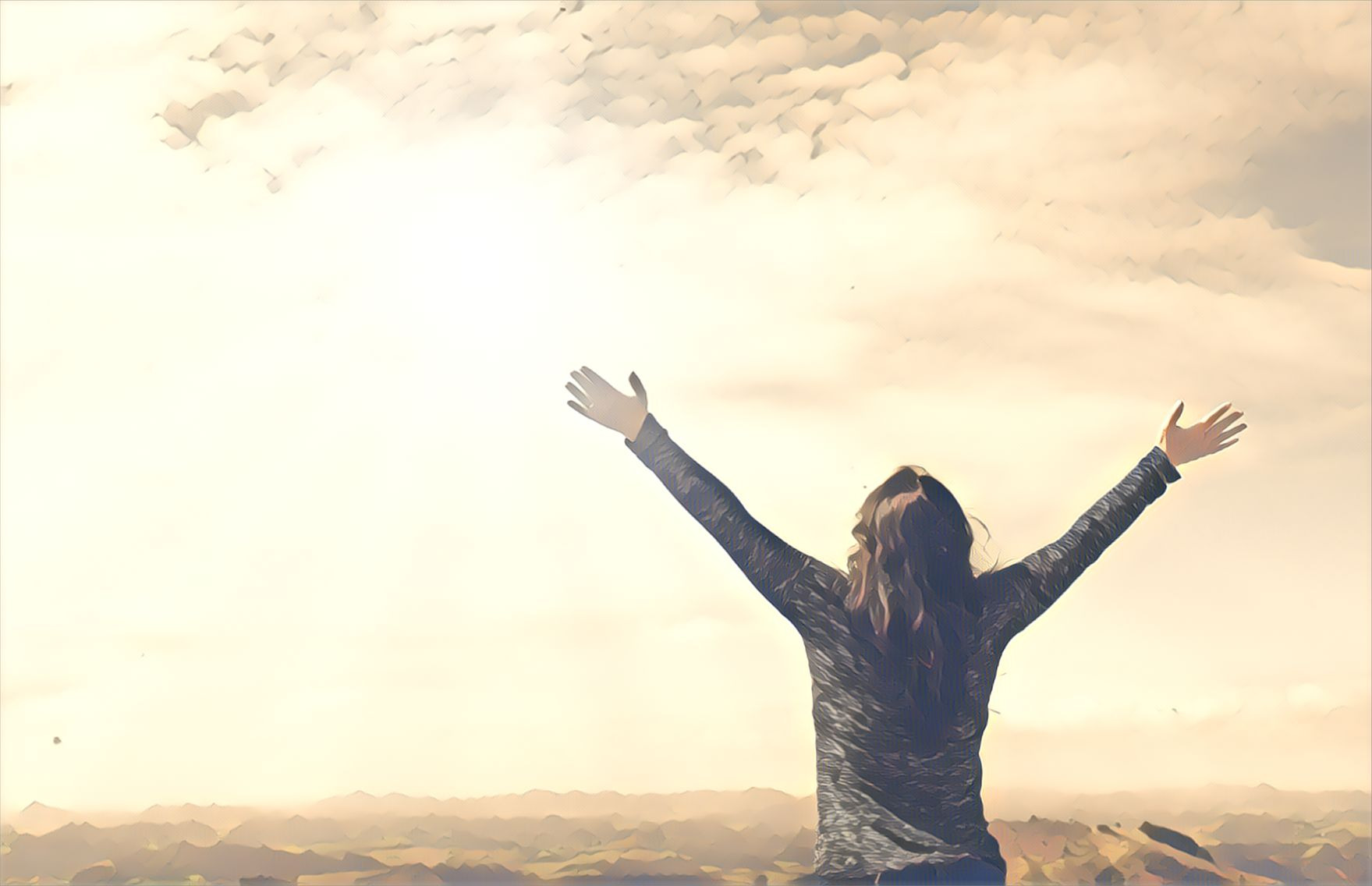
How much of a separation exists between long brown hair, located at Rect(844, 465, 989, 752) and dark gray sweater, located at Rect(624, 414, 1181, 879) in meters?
0.02

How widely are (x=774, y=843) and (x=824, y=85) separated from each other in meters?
2.27

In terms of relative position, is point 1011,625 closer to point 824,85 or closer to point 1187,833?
point 1187,833

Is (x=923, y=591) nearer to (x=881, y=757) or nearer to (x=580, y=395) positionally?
(x=881, y=757)

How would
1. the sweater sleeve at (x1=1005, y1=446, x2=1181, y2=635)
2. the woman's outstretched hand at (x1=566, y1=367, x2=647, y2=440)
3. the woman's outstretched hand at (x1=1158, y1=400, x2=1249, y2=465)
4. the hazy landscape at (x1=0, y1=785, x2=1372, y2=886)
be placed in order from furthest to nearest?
1. the hazy landscape at (x1=0, y1=785, x2=1372, y2=886)
2. the woman's outstretched hand at (x1=1158, y1=400, x2=1249, y2=465)
3. the woman's outstretched hand at (x1=566, y1=367, x2=647, y2=440)
4. the sweater sleeve at (x1=1005, y1=446, x2=1181, y2=635)

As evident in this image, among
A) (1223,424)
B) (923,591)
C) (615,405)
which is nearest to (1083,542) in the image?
(923,591)

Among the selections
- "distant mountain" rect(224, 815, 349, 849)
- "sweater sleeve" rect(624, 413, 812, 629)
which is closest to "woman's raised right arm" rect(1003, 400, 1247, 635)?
"sweater sleeve" rect(624, 413, 812, 629)

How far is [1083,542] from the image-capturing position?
67.8 inches

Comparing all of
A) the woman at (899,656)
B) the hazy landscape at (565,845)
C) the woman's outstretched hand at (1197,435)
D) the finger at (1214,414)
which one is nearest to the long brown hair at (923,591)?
the woman at (899,656)

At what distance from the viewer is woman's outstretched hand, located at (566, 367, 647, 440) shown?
5.81 ft

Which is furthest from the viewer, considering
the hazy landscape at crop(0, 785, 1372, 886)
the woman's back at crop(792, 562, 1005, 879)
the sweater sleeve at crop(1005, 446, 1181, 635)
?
the hazy landscape at crop(0, 785, 1372, 886)

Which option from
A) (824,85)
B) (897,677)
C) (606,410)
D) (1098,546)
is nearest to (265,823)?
(606,410)

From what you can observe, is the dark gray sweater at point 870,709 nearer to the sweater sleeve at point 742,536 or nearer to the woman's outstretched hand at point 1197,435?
the sweater sleeve at point 742,536

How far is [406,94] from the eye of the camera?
3.48 meters

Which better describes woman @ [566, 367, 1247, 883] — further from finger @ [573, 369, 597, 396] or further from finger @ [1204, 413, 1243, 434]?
finger @ [1204, 413, 1243, 434]
